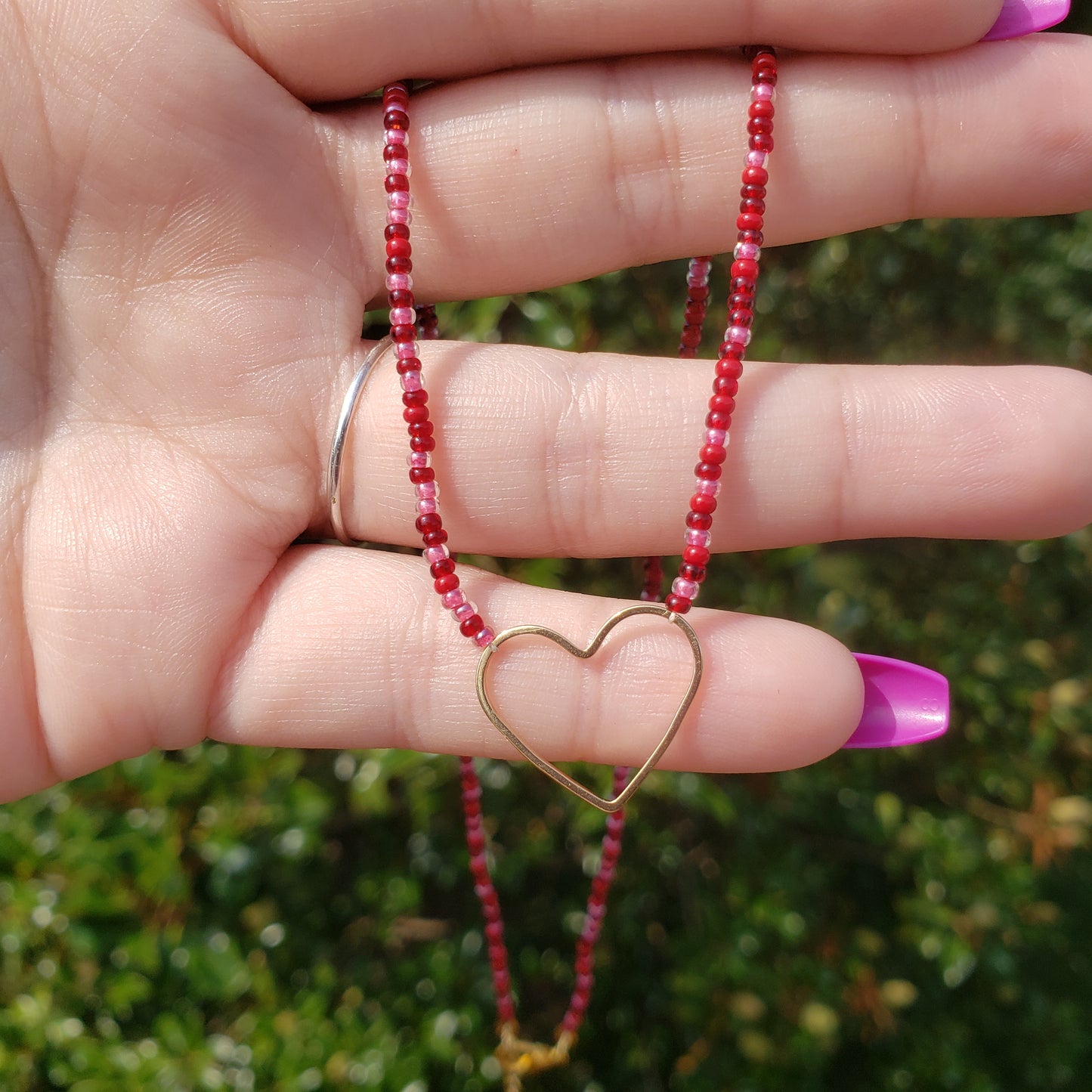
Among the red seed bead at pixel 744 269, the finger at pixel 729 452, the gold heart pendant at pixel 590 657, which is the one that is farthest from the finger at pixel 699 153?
the gold heart pendant at pixel 590 657

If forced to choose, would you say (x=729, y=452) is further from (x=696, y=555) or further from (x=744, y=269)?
(x=744, y=269)

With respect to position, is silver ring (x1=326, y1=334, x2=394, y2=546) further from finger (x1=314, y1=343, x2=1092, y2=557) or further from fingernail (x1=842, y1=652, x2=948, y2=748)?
fingernail (x1=842, y1=652, x2=948, y2=748)

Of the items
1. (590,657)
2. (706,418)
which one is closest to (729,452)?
(706,418)

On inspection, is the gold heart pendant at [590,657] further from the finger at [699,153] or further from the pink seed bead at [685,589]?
the finger at [699,153]

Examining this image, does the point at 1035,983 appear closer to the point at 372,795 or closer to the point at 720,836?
the point at 720,836

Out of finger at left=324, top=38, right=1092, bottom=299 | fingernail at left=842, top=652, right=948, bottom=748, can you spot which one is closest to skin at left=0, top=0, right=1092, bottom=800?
finger at left=324, top=38, right=1092, bottom=299

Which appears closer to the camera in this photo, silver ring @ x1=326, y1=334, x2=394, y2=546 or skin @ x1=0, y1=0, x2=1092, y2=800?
skin @ x1=0, y1=0, x2=1092, y2=800
